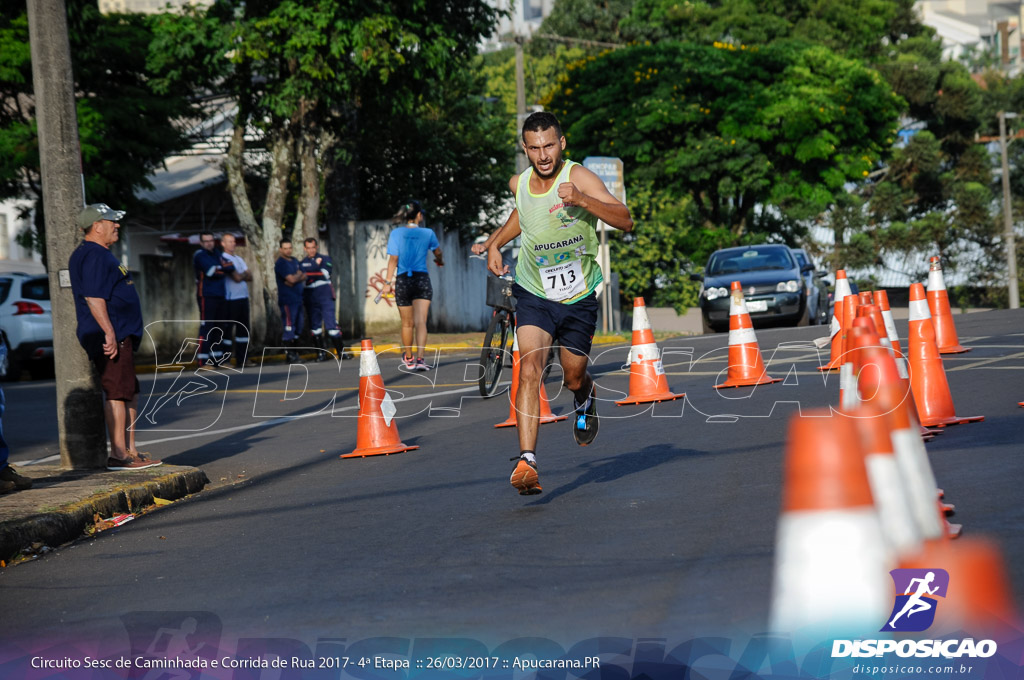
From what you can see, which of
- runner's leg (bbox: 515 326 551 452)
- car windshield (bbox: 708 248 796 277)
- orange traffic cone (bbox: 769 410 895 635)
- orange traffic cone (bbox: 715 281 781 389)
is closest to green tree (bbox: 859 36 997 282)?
car windshield (bbox: 708 248 796 277)

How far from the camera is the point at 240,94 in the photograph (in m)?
23.0

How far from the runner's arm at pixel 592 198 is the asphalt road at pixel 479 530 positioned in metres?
1.47

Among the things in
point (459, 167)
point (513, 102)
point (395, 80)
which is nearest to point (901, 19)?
point (513, 102)

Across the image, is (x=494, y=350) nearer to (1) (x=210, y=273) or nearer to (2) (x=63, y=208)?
(2) (x=63, y=208)

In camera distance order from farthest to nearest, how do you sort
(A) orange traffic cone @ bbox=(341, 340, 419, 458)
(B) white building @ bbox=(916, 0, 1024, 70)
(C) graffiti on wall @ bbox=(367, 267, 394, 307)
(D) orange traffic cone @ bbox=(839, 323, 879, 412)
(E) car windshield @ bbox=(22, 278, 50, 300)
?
1. (B) white building @ bbox=(916, 0, 1024, 70)
2. (C) graffiti on wall @ bbox=(367, 267, 394, 307)
3. (E) car windshield @ bbox=(22, 278, 50, 300)
4. (A) orange traffic cone @ bbox=(341, 340, 419, 458)
5. (D) orange traffic cone @ bbox=(839, 323, 879, 412)

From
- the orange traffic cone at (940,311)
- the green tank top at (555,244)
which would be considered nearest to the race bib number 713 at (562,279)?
the green tank top at (555,244)

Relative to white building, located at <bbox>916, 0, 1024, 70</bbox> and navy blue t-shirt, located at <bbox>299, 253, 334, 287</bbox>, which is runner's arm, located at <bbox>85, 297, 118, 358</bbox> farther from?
white building, located at <bbox>916, 0, 1024, 70</bbox>

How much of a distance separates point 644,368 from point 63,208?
515 centimetres

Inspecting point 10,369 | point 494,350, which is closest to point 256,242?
point 10,369

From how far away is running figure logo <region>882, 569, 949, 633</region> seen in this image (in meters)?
3.30

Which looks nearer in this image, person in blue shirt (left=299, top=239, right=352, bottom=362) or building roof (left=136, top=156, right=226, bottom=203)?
person in blue shirt (left=299, top=239, right=352, bottom=362)

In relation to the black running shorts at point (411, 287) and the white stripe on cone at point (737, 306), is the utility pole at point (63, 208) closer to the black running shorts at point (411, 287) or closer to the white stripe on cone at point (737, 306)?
the white stripe on cone at point (737, 306)

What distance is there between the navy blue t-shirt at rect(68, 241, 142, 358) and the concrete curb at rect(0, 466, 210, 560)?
1.00m

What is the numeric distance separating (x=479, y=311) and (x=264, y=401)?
16.4 metres
